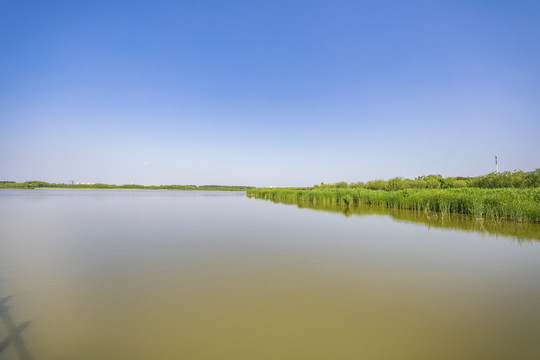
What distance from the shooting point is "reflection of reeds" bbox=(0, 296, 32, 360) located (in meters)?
2.60

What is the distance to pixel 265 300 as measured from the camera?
3.94 meters

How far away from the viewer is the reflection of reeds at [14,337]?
102 inches

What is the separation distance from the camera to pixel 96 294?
4.07 m

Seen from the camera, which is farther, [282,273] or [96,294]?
[282,273]

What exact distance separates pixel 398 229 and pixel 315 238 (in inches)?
184

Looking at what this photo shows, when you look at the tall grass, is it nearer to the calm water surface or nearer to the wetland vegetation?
the wetland vegetation

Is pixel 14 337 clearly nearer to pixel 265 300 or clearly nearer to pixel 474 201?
pixel 265 300

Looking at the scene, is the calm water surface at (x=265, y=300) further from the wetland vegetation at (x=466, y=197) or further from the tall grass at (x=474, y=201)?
the wetland vegetation at (x=466, y=197)

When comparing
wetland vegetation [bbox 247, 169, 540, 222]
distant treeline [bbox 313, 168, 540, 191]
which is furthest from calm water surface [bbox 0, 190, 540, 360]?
distant treeline [bbox 313, 168, 540, 191]

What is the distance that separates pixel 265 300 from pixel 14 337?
10.5 feet

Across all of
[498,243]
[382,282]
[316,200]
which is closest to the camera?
[382,282]

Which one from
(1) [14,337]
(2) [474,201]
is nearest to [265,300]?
(1) [14,337]

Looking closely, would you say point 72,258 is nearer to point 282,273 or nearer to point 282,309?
point 282,273

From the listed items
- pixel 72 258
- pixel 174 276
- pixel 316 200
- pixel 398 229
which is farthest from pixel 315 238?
pixel 316 200
